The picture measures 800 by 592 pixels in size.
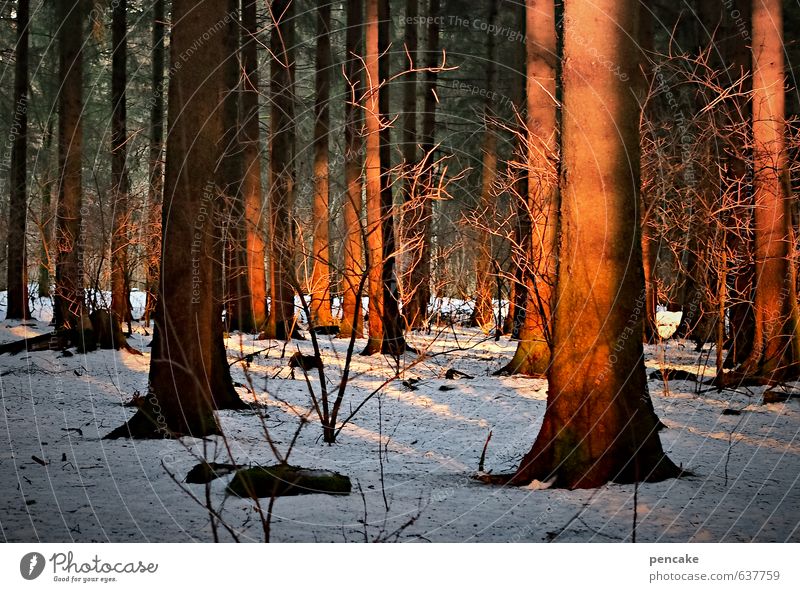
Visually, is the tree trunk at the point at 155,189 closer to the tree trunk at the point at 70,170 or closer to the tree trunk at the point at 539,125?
the tree trunk at the point at 70,170

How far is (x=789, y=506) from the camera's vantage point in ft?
15.8

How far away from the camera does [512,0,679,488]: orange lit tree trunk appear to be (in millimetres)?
5055

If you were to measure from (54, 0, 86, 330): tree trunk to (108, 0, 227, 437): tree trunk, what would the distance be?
6007 millimetres

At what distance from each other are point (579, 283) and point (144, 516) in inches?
122

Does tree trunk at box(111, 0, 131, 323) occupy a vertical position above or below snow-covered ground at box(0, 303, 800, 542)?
above

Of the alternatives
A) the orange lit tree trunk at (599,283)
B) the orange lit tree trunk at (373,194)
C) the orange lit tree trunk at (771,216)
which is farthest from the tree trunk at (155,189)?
the orange lit tree trunk at (599,283)

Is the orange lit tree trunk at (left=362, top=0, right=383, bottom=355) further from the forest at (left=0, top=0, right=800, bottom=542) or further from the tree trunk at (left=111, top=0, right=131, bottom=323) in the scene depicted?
the tree trunk at (left=111, top=0, right=131, bottom=323)

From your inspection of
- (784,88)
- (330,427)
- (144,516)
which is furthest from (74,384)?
(784,88)

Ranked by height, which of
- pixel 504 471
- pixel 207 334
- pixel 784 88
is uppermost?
pixel 784 88

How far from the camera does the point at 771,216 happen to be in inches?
376

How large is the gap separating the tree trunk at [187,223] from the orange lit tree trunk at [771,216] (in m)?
6.57

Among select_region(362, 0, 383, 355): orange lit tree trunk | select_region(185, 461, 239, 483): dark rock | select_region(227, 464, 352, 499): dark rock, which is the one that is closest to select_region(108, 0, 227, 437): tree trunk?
select_region(185, 461, 239, 483): dark rock

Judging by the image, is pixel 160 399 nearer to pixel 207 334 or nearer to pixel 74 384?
pixel 207 334

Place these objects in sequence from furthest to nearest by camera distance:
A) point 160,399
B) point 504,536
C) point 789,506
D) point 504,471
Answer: point 160,399 → point 504,471 → point 789,506 → point 504,536
